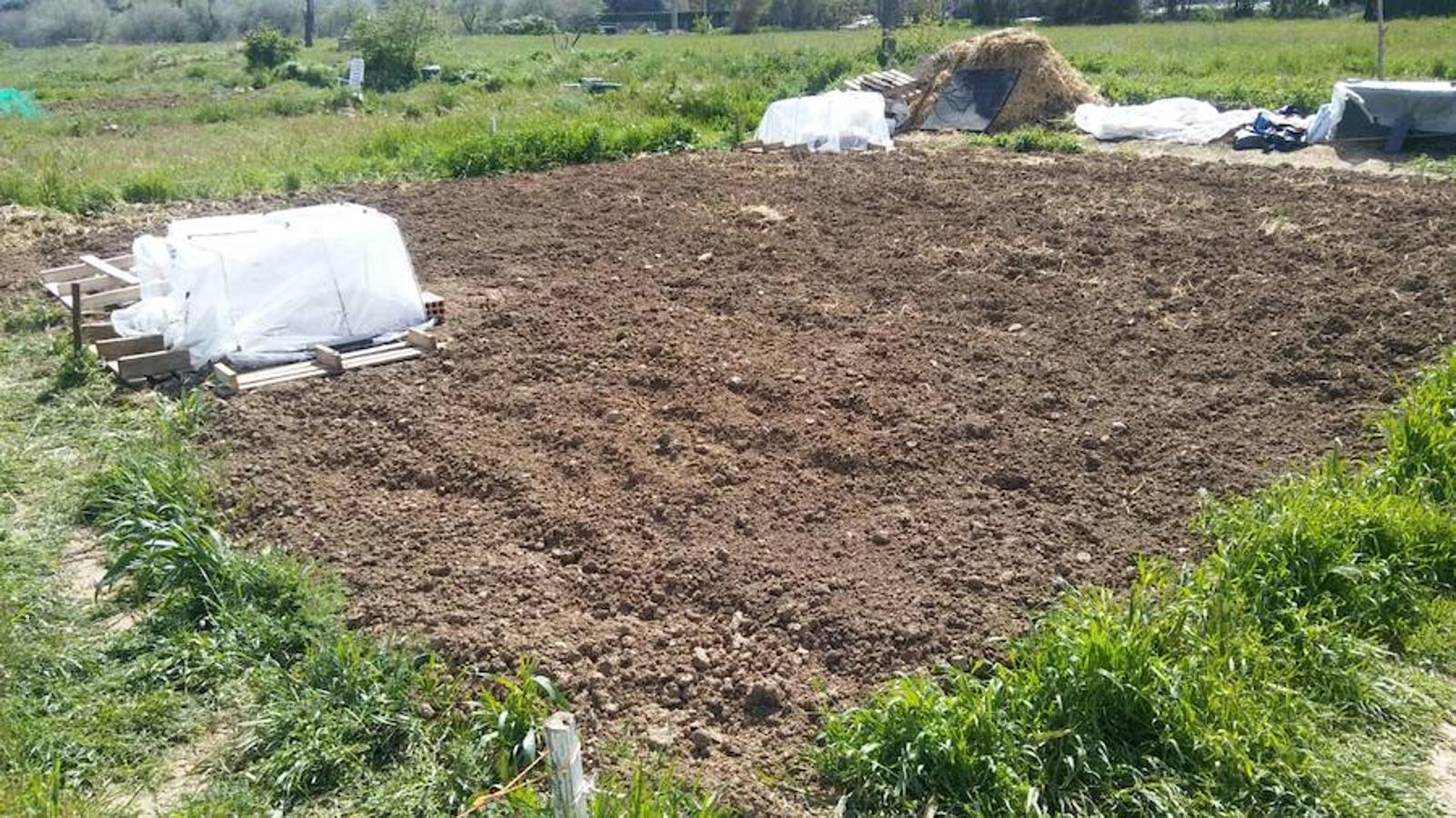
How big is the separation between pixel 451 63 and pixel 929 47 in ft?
45.7

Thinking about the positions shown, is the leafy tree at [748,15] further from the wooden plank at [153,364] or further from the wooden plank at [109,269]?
the wooden plank at [153,364]

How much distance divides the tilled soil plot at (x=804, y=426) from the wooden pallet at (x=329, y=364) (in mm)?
161

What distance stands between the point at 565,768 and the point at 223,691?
196cm

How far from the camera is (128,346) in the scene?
718 cm

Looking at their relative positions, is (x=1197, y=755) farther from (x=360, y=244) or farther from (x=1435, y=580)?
(x=360, y=244)

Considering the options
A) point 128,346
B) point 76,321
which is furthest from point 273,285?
point 76,321

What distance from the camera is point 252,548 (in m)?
4.96

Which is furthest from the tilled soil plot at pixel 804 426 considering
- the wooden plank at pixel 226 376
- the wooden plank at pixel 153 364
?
the wooden plank at pixel 153 364

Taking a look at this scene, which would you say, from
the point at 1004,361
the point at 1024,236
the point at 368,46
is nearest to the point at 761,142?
the point at 1024,236

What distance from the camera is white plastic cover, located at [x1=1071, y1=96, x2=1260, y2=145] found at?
585 inches

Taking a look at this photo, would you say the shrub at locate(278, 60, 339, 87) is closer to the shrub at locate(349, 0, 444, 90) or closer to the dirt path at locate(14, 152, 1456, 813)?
the shrub at locate(349, 0, 444, 90)

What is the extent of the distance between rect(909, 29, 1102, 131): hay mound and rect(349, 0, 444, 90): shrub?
15.4 metres

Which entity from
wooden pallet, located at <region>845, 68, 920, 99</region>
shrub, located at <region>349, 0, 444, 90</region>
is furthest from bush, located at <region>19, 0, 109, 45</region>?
wooden pallet, located at <region>845, 68, 920, 99</region>

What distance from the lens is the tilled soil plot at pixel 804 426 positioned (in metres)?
4.17
